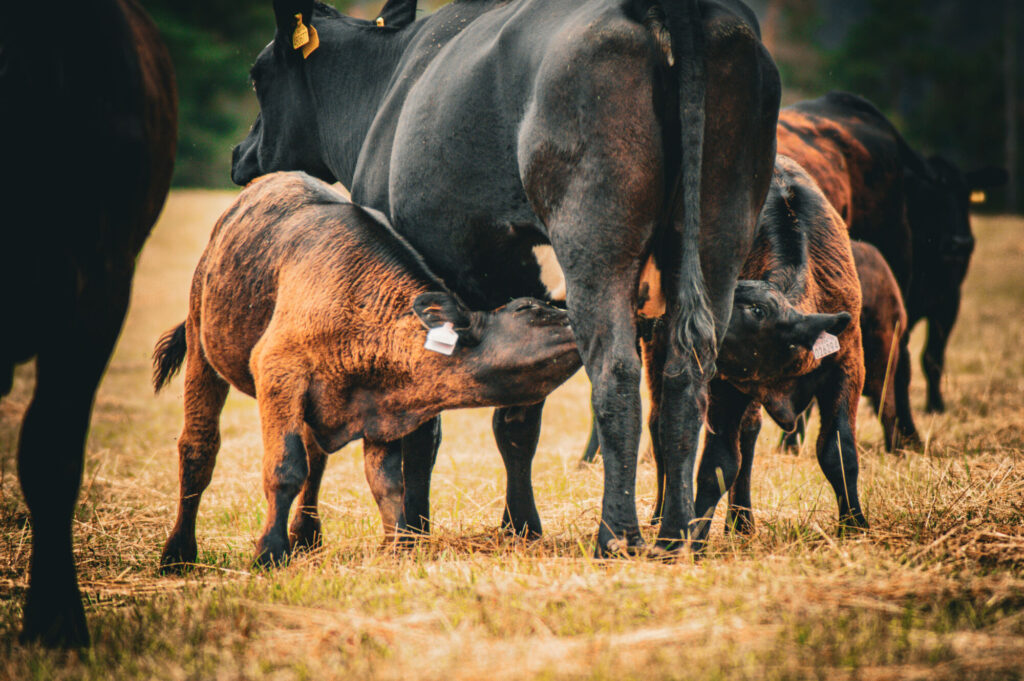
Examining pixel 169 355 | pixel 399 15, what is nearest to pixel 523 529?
pixel 169 355

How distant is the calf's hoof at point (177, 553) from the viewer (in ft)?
13.9

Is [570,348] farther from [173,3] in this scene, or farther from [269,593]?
[173,3]

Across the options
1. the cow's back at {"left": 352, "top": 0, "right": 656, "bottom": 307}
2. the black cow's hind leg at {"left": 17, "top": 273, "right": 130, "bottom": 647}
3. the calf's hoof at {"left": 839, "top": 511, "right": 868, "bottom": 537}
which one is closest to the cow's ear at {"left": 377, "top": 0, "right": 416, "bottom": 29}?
the cow's back at {"left": 352, "top": 0, "right": 656, "bottom": 307}

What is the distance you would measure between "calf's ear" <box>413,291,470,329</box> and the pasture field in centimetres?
101

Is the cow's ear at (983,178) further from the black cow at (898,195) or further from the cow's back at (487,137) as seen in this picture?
the cow's back at (487,137)

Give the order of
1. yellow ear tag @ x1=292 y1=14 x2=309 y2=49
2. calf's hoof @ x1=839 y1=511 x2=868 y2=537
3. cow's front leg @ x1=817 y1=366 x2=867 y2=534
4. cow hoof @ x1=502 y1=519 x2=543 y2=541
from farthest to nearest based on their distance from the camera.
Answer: yellow ear tag @ x1=292 y1=14 x2=309 y2=49, cow hoof @ x1=502 y1=519 x2=543 y2=541, cow's front leg @ x1=817 y1=366 x2=867 y2=534, calf's hoof @ x1=839 y1=511 x2=868 y2=537

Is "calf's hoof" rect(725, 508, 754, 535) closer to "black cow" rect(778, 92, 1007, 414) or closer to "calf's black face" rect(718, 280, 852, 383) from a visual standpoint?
"calf's black face" rect(718, 280, 852, 383)

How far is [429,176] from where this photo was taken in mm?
3914

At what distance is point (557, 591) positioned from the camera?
2.97 meters

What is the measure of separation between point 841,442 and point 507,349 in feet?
5.69

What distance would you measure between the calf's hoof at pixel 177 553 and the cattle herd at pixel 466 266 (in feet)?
0.04

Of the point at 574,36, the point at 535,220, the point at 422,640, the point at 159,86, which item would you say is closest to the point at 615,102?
the point at 574,36

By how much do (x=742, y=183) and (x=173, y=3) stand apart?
108 feet

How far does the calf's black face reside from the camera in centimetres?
374
